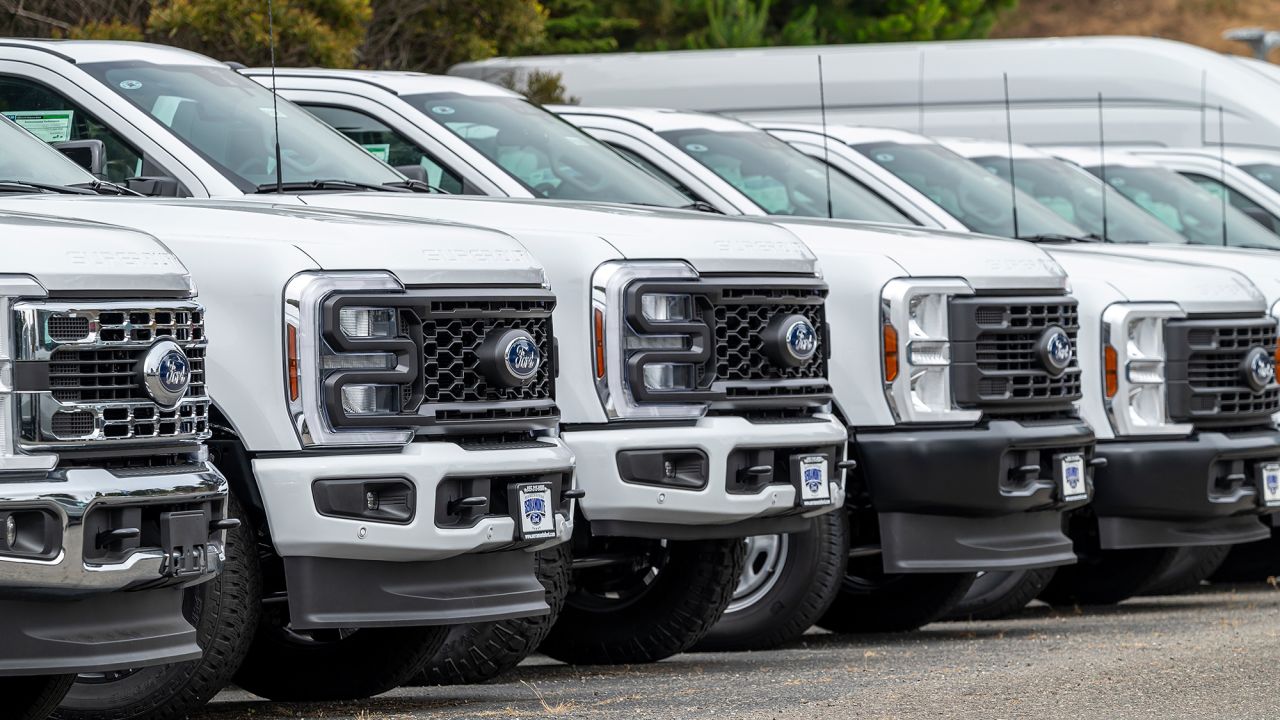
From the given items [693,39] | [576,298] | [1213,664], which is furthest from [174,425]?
[693,39]

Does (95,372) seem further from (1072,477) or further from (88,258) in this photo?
(1072,477)

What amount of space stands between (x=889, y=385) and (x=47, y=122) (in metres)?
3.40

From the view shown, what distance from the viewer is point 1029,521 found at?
33.5 feet

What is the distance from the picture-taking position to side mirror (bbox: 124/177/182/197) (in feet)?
26.9

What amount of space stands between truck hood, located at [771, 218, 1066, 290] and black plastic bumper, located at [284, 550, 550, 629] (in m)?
Answer: 2.77

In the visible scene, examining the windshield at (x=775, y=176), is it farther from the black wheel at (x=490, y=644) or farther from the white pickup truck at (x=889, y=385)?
the black wheel at (x=490, y=644)

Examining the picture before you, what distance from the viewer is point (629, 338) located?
8.51 metres

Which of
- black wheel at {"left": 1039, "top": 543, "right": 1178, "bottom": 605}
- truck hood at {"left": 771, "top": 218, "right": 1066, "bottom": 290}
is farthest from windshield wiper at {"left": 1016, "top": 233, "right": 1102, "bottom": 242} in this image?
truck hood at {"left": 771, "top": 218, "right": 1066, "bottom": 290}

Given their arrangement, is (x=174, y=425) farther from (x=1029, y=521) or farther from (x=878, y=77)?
(x=878, y=77)

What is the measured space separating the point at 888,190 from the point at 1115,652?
3.79 metres

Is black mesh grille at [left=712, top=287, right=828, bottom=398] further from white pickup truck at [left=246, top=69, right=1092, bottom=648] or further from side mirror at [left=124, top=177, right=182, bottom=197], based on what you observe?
side mirror at [left=124, top=177, right=182, bottom=197]

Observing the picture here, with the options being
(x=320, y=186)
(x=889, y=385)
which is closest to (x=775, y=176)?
(x=889, y=385)

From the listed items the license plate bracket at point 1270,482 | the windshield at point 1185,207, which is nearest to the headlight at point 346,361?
the license plate bracket at point 1270,482

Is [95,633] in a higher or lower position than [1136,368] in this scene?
lower
